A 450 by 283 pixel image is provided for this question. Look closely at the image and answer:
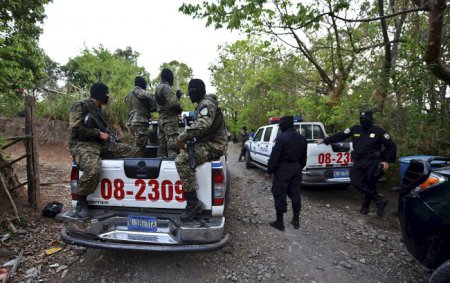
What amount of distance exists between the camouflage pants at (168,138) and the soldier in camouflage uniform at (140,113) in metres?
0.42

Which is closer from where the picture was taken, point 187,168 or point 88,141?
point 187,168

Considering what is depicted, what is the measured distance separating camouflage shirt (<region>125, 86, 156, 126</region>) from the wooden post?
55.8 inches

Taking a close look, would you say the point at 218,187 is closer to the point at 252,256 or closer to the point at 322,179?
the point at 252,256

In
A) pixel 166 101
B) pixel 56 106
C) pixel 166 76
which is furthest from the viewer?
pixel 56 106

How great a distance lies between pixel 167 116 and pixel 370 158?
144 inches

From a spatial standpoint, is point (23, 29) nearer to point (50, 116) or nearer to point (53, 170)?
point (50, 116)

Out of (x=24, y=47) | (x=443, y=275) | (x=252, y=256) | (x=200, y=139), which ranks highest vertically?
(x=24, y=47)

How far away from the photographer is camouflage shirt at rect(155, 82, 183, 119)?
416 centimetres

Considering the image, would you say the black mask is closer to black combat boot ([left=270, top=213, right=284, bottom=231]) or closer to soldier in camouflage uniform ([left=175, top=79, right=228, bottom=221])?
black combat boot ([left=270, top=213, right=284, bottom=231])

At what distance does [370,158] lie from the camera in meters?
4.55

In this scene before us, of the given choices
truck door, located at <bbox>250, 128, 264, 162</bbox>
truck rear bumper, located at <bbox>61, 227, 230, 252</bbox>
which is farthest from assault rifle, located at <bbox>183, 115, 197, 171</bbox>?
truck door, located at <bbox>250, 128, 264, 162</bbox>

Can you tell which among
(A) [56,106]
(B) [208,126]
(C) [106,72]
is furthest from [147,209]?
(C) [106,72]

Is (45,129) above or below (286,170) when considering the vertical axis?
above

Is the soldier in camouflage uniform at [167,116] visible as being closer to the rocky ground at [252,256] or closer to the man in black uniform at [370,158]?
the rocky ground at [252,256]
